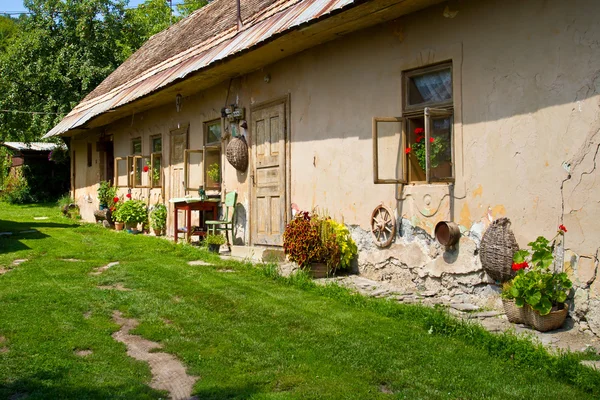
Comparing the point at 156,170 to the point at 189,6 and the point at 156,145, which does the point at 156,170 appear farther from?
the point at 189,6

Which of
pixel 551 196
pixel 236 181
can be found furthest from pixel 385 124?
pixel 236 181

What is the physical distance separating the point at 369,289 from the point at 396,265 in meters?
0.51

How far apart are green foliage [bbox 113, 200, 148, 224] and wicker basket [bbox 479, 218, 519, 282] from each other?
9.85 meters

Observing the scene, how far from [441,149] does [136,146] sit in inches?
407

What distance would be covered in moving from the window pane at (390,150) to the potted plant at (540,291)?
83.7 inches

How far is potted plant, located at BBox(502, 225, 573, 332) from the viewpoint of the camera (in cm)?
495

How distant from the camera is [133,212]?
46.0 ft

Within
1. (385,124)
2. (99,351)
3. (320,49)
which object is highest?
(320,49)

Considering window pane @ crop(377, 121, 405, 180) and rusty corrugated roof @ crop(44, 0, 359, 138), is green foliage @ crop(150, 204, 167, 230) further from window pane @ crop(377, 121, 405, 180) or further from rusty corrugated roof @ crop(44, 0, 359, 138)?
window pane @ crop(377, 121, 405, 180)

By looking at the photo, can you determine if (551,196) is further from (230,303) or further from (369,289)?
(230,303)

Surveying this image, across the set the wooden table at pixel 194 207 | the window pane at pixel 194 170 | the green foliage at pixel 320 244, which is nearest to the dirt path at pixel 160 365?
the green foliage at pixel 320 244

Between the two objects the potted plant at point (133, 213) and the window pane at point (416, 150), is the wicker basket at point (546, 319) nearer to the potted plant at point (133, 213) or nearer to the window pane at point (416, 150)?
the window pane at point (416, 150)

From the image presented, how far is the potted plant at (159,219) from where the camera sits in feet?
42.8

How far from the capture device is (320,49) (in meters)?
8.27
